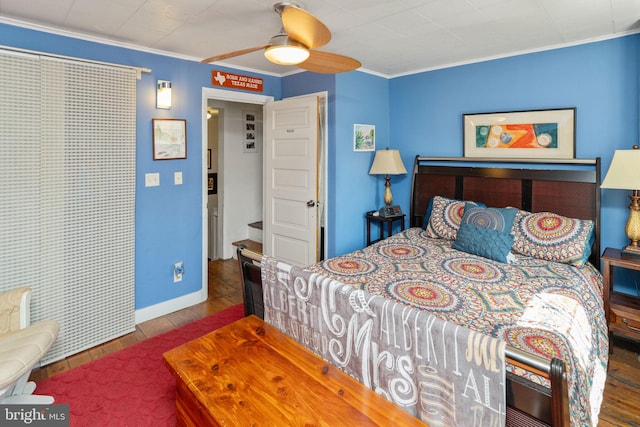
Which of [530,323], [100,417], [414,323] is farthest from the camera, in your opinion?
[100,417]

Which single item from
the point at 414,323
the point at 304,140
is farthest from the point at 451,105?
the point at 414,323

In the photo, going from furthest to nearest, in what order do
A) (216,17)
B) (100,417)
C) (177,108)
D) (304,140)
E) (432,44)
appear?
(304,140)
(177,108)
(432,44)
(216,17)
(100,417)

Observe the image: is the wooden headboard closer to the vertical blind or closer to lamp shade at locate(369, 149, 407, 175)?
lamp shade at locate(369, 149, 407, 175)

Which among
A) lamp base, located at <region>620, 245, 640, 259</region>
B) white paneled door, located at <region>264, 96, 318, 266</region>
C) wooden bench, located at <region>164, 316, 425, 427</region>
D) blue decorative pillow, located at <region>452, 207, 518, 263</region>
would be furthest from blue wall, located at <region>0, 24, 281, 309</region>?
lamp base, located at <region>620, 245, 640, 259</region>

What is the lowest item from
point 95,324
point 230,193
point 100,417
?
point 100,417

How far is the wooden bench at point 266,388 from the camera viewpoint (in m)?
1.29

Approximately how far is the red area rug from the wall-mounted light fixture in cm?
205

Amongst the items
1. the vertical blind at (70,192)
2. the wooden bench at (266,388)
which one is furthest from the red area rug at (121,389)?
the wooden bench at (266,388)

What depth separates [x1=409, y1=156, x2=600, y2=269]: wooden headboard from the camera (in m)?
2.94

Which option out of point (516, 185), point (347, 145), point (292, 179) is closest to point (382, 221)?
point (347, 145)

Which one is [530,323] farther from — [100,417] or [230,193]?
[230,193]

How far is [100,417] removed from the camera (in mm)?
2086

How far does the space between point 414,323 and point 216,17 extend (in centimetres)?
227

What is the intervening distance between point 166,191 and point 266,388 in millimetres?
2419
